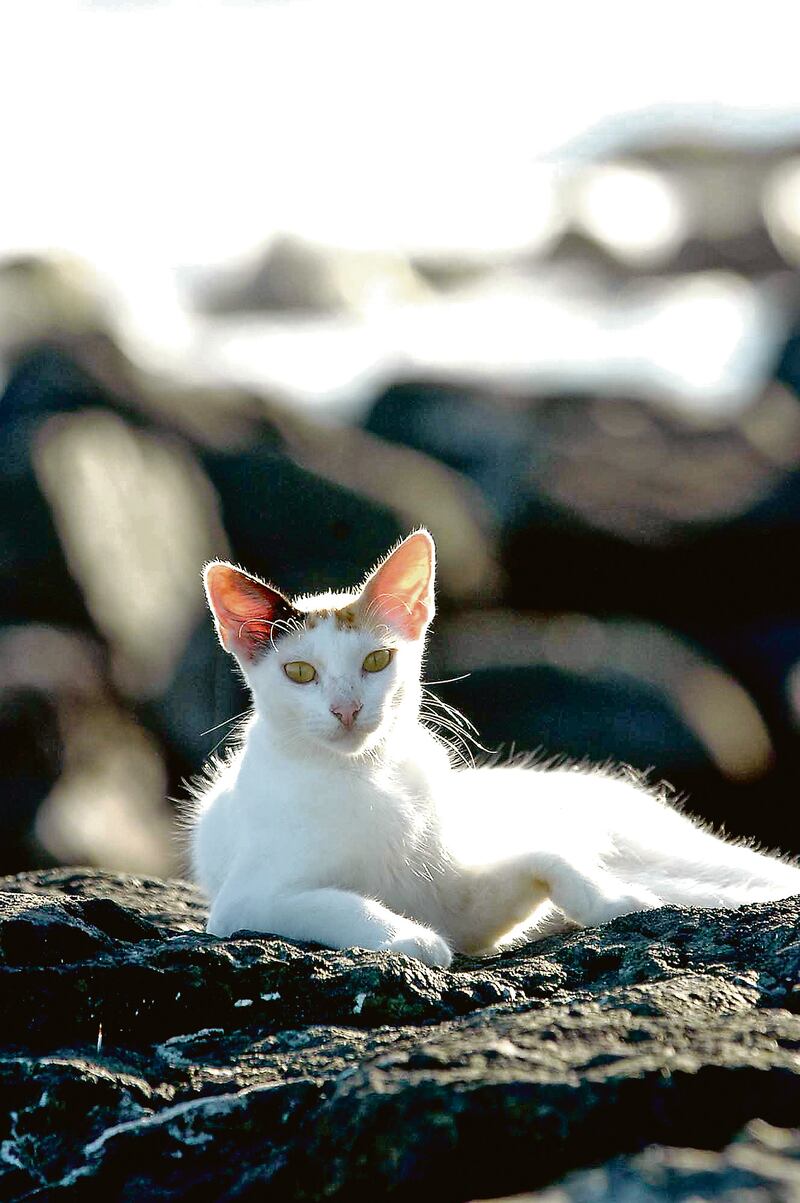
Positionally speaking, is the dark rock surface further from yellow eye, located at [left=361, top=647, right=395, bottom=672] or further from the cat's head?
yellow eye, located at [left=361, top=647, right=395, bottom=672]

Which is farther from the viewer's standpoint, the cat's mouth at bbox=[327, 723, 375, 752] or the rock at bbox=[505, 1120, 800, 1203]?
the cat's mouth at bbox=[327, 723, 375, 752]

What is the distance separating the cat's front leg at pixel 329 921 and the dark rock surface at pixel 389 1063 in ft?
0.44

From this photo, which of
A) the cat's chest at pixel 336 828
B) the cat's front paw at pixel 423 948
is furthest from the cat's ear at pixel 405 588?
the cat's front paw at pixel 423 948

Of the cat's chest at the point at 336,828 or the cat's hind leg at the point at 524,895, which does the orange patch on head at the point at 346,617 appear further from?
the cat's hind leg at the point at 524,895

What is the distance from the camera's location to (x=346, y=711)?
3145 millimetres

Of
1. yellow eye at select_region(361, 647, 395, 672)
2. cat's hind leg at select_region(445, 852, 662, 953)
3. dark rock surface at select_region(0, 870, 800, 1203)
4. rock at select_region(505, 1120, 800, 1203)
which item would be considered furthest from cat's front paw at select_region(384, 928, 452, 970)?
rock at select_region(505, 1120, 800, 1203)

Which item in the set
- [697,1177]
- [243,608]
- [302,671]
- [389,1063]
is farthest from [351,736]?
[697,1177]

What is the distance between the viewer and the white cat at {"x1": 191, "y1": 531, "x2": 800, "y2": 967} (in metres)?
3.07

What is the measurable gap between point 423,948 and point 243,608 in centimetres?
109

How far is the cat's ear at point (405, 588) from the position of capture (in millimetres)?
3398

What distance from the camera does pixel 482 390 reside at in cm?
1315

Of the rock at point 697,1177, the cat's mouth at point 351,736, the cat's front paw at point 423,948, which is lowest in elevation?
the cat's front paw at point 423,948

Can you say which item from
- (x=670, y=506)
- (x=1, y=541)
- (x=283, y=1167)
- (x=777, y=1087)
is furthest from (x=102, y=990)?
(x=670, y=506)

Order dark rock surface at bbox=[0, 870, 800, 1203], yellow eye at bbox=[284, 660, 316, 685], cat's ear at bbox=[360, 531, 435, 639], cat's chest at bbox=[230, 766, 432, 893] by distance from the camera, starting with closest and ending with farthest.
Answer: dark rock surface at bbox=[0, 870, 800, 1203] < cat's chest at bbox=[230, 766, 432, 893] < yellow eye at bbox=[284, 660, 316, 685] < cat's ear at bbox=[360, 531, 435, 639]
